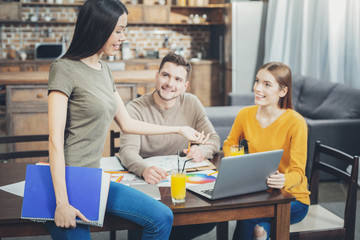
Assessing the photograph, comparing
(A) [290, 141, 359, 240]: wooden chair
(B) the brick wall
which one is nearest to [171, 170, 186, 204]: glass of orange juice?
(A) [290, 141, 359, 240]: wooden chair

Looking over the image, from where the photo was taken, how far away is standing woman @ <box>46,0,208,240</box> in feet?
4.36

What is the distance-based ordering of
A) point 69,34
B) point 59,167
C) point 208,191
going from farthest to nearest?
point 69,34, point 208,191, point 59,167

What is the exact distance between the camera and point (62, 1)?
7.04 metres

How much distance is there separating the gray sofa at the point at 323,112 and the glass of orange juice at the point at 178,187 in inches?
88.8

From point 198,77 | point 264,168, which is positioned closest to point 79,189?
point 264,168

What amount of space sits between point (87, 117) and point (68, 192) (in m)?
0.25

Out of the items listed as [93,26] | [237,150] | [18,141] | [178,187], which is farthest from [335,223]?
[18,141]

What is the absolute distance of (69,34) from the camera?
24.0 feet

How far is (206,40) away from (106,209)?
6.61 m

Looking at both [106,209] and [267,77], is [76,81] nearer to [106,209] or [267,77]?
[106,209]

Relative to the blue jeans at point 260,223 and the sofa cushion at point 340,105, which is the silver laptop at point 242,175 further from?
the sofa cushion at point 340,105

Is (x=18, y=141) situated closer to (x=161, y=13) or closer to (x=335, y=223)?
(x=335, y=223)

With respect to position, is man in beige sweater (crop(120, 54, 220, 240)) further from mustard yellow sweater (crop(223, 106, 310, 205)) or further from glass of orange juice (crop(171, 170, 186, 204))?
glass of orange juice (crop(171, 170, 186, 204))

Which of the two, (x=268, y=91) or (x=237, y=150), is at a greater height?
(x=268, y=91)
